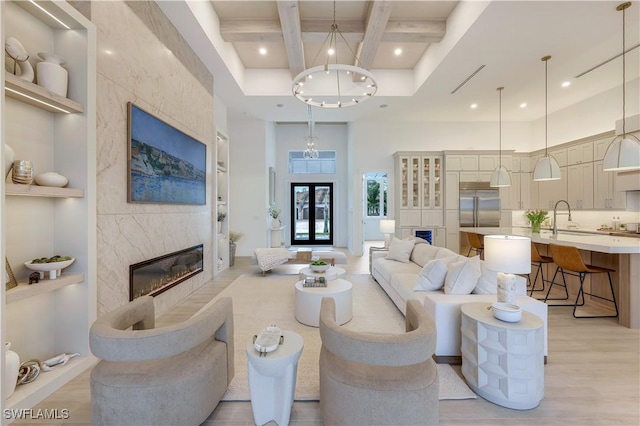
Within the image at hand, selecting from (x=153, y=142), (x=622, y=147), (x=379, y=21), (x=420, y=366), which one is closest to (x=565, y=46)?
(x=622, y=147)

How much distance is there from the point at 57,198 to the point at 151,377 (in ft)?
6.20

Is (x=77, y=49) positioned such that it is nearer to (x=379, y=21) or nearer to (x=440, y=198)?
(x=379, y=21)

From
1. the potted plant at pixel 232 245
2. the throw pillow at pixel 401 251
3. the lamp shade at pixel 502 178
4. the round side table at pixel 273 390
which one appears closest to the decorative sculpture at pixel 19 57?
the round side table at pixel 273 390

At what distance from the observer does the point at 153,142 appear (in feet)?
11.0

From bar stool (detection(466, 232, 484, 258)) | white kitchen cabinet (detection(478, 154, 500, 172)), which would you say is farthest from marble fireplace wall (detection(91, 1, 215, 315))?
white kitchen cabinet (detection(478, 154, 500, 172))

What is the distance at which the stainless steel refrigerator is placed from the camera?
7102 mm

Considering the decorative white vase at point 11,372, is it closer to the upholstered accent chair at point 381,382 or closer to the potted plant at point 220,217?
the upholstered accent chair at point 381,382

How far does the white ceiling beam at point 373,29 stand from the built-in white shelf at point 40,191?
398 centimetres

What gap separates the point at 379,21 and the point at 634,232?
5.93 m

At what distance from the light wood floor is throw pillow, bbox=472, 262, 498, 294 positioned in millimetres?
720

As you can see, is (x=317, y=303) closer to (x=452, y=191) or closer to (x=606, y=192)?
(x=452, y=191)

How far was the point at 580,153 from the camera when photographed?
5984mm

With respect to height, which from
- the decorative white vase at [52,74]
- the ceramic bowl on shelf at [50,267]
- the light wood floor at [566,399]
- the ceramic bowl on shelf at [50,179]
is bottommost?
the light wood floor at [566,399]

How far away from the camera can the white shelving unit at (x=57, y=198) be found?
2.11 meters
